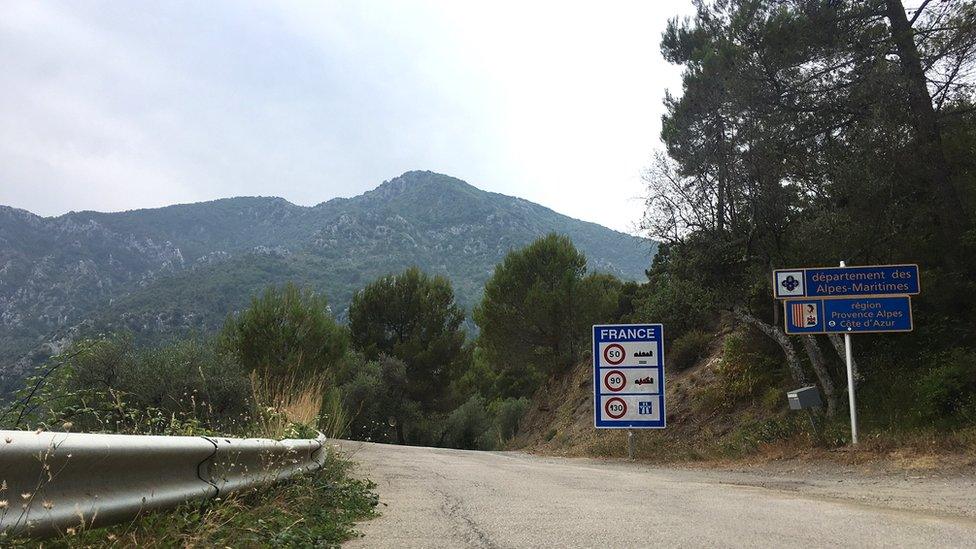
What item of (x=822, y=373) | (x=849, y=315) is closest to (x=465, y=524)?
(x=849, y=315)

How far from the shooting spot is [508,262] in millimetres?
32594

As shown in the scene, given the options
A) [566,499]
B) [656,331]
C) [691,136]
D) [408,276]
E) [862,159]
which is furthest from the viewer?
[408,276]

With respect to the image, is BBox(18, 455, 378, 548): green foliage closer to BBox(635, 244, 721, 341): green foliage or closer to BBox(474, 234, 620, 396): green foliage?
BBox(635, 244, 721, 341): green foliage

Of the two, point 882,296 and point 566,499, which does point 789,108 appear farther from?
point 566,499

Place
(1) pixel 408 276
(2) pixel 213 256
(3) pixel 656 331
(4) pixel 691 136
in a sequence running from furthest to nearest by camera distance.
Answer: (2) pixel 213 256 → (1) pixel 408 276 → (4) pixel 691 136 → (3) pixel 656 331

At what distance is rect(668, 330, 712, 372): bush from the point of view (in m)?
22.7

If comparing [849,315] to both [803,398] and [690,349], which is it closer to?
[803,398]

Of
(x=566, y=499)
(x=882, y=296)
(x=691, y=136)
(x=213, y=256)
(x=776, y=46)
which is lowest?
(x=566, y=499)

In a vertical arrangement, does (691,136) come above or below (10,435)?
above

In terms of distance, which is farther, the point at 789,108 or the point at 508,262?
the point at 508,262

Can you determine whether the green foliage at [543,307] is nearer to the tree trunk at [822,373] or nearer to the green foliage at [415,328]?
the green foliage at [415,328]

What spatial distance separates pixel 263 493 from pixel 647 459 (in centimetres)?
1215

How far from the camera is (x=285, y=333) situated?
25.9 m

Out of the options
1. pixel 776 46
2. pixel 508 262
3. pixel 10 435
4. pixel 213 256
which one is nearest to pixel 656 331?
pixel 776 46
